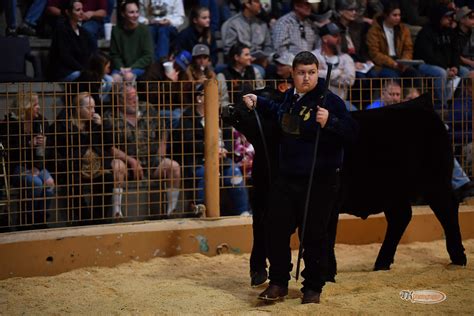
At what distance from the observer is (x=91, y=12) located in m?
10.4

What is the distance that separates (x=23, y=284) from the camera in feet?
22.7

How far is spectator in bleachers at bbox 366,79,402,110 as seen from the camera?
8.51 meters

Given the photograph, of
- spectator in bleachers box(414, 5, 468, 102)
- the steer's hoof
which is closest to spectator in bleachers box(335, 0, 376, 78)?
spectator in bleachers box(414, 5, 468, 102)

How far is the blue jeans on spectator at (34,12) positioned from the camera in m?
10.1

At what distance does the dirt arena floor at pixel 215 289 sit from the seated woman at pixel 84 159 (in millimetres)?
648

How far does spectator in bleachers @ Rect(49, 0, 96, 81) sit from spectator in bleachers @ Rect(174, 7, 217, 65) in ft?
3.60

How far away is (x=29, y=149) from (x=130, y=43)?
9.48 ft

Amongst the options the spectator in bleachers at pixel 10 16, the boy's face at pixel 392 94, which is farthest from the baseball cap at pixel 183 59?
the boy's face at pixel 392 94

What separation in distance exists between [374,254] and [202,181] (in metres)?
1.71

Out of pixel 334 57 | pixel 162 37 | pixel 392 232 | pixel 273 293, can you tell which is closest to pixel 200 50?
pixel 162 37

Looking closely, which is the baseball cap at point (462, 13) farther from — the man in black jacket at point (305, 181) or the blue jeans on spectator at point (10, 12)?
the man in black jacket at point (305, 181)

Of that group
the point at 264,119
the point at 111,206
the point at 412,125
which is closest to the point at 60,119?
the point at 111,206

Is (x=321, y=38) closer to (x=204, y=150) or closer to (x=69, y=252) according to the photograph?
(x=204, y=150)

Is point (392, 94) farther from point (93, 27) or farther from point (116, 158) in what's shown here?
point (93, 27)
